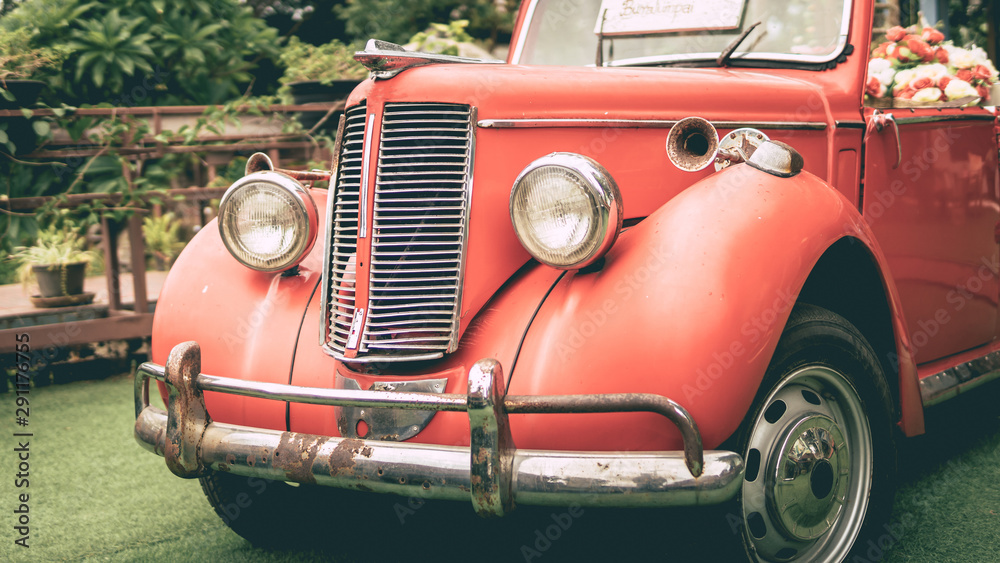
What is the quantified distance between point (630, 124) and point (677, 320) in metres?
0.73

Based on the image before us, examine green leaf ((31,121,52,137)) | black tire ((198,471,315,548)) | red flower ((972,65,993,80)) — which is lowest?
black tire ((198,471,315,548))

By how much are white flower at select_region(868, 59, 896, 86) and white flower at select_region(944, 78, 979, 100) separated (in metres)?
0.20

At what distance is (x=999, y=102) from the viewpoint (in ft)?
11.5

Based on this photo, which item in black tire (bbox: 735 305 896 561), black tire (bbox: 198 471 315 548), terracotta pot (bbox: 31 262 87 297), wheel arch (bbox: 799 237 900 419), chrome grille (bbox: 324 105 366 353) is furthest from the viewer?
terracotta pot (bbox: 31 262 87 297)

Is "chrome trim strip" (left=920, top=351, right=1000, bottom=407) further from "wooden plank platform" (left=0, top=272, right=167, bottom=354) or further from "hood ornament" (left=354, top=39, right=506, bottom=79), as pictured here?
"wooden plank platform" (left=0, top=272, right=167, bottom=354)

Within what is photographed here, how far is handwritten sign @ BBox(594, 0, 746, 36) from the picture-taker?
295 centimetres

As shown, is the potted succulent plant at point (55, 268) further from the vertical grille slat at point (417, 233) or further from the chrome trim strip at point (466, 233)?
the chrome trim strip at point (466, 233)

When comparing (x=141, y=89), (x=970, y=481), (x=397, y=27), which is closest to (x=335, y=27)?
(x=397, y=27)

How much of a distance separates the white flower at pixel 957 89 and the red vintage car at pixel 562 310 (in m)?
0.53

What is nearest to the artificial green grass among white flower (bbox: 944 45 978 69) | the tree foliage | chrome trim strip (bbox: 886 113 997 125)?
chrome trim strip (bbox: 886 113 997 125)

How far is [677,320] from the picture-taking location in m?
1.82

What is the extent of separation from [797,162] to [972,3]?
1098 centimetres

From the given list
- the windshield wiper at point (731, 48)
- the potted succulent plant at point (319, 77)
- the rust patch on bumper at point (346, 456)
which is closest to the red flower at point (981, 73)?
the windshield wiper at point (731, 48)

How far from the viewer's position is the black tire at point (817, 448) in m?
2.01
